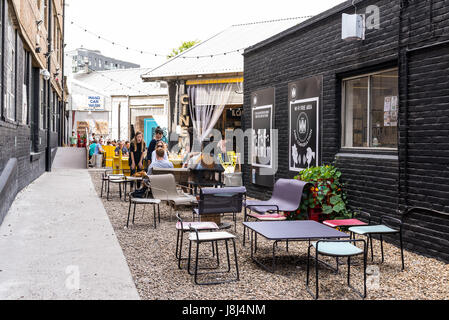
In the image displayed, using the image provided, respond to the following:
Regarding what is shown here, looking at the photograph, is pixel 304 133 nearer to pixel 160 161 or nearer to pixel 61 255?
pixel 160 161

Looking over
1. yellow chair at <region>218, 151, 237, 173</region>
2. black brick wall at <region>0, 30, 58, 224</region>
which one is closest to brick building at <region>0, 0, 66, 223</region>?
black brick wall at <region>0, 30, 58, 224</region>

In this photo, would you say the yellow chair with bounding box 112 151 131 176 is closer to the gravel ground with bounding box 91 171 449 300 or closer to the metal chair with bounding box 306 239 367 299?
Result: the gravel ground with bounding box 91 171 449 300

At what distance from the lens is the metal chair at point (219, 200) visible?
6945 millimetres

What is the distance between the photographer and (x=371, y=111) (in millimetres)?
7961

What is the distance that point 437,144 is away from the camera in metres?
6.25

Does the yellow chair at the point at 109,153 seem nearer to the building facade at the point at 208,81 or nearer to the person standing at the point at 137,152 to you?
the building facade at the point at 208,81

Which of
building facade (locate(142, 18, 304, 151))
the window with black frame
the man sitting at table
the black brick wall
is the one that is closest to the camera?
the window with black frame

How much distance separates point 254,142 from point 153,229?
15.7 feet

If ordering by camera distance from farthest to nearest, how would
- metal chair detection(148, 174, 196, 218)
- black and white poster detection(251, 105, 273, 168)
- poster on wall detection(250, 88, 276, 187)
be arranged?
black and white poster detection(251, 105, 273, 168) < poster on wall detection(250, 88, 276, 187) < metal chair detection(148, 174, 196, 218)

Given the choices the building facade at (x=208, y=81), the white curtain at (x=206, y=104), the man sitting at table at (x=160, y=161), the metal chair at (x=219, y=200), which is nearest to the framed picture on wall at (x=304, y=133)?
the metal chair at (x=219, y=200)

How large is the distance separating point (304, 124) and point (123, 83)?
30751 mm

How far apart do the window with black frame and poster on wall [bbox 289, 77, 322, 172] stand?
0.66 m

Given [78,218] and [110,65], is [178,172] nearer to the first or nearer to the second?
[78,218]

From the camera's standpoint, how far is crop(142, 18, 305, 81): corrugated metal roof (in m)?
18.3
